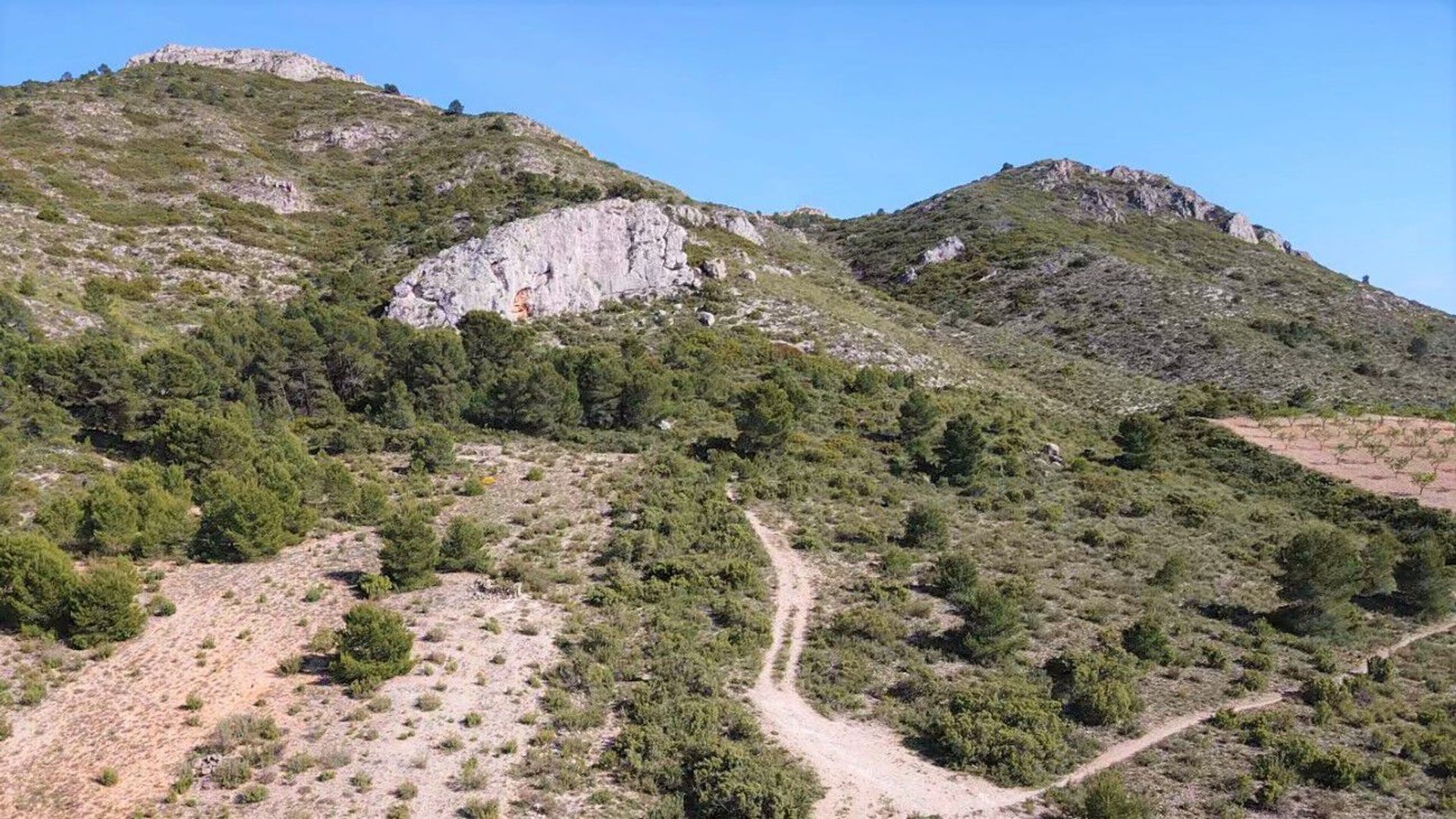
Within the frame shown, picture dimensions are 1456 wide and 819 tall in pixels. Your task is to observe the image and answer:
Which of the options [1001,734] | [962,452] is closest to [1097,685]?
[1001,734]

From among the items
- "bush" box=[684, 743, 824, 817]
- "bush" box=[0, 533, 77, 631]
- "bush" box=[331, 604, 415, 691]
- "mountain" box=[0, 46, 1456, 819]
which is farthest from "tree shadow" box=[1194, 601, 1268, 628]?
"bush" box=[0, 533, 77, 631]

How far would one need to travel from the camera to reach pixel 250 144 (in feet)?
273

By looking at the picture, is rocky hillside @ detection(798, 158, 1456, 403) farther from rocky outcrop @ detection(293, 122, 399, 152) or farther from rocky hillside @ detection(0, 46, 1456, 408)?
rocky outcrop @ detection(293, 122, 399, 152)

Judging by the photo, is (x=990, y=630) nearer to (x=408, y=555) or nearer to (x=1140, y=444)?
(x=408, y=555)

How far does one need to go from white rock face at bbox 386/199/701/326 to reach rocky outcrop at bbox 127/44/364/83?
97.9 metres

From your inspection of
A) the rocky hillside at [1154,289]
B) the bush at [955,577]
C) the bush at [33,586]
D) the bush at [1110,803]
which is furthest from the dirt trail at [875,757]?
the rocky hillside at [1154,289]

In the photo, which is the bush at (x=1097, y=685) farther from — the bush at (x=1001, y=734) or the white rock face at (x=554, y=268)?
the white rock face at (x=554, y=268)

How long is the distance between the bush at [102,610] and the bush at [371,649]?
6.01 metres

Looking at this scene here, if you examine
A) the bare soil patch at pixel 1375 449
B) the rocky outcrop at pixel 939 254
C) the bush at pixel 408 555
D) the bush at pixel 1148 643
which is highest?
the rocky outcrop at pixel 939 254

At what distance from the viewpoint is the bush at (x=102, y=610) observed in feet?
62.8

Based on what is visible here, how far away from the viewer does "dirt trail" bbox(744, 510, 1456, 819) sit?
16562mm

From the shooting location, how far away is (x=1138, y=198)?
12438cm

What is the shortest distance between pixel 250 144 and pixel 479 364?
201 feet

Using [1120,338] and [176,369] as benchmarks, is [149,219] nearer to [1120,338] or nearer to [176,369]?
[176,369]
